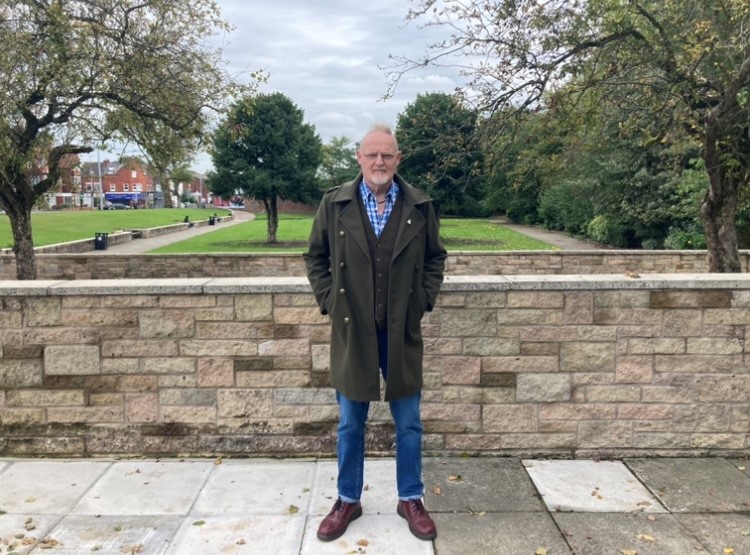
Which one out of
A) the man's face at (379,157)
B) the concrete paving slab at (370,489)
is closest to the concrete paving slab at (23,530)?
the concrete paving slab at (370,489)

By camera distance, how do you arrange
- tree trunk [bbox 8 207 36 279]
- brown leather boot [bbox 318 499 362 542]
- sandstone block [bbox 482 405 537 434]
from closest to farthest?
brown leather boot [bbox 318 499 362 542]
sandstone block [bbox 482 405 537 434]
tree trunk [bbox 8 207 36 279]

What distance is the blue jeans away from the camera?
3219 millimetres

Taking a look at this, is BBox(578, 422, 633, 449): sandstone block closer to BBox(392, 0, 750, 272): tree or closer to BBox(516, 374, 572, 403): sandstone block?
BBox(516, 374, 572, 403): sandstone block

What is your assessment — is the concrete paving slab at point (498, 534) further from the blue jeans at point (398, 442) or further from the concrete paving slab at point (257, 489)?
the concrete paving slab at point (257, 489)

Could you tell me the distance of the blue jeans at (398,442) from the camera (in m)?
3.22

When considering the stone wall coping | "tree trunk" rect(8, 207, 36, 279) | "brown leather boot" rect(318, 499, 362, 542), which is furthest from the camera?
"tree trunk" rect(8, 207, 36, 279)

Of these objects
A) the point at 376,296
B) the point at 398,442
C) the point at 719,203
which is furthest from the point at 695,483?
the point at 719,203

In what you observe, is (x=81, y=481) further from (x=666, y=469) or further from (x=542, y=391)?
(x=666, y=469)

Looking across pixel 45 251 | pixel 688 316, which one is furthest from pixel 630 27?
pixel 45 251

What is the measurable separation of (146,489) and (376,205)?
2.15 metres

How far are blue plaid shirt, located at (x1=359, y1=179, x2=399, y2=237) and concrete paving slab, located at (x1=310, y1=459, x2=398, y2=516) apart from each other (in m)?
1.52

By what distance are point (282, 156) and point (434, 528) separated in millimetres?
23444

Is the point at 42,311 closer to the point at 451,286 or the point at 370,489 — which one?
the point at 370,489

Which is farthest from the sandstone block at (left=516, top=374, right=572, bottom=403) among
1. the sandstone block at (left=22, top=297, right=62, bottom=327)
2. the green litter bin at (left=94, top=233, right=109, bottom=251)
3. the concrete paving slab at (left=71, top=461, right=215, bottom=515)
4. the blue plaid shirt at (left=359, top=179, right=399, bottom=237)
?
the green litter bin at (left=94, top=233, right=109, bottom=251)
